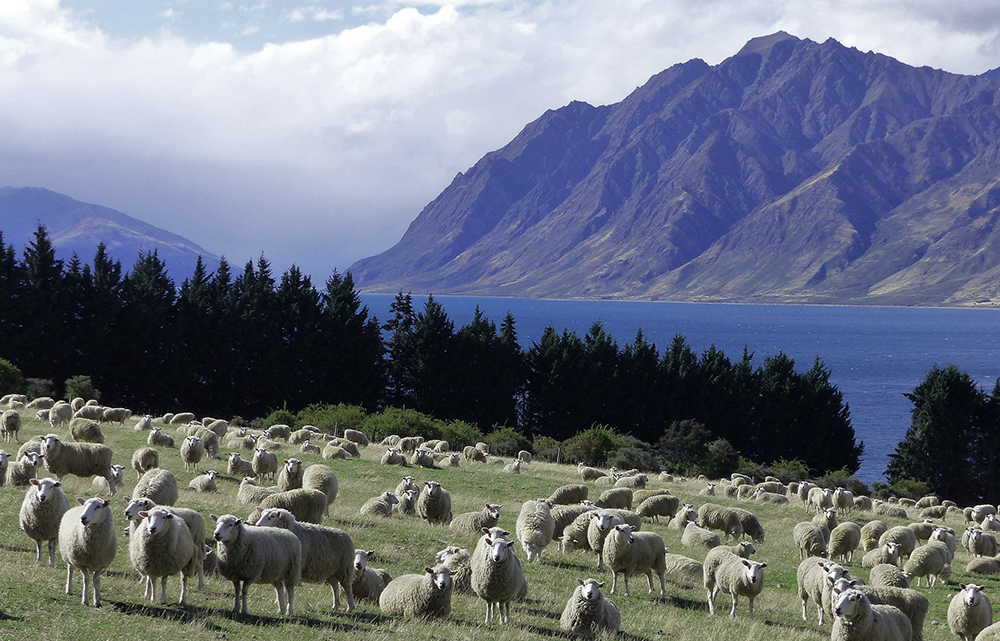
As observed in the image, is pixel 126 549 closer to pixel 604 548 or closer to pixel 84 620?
pixel 84 620

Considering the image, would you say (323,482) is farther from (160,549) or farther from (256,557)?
(160,549)

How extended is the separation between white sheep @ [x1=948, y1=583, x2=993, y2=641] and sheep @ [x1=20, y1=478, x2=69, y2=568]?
14.4 metres

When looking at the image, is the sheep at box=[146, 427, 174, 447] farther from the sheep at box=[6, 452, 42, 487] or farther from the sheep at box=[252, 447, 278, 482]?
the sheep at box=[6, 452, 42, 487]

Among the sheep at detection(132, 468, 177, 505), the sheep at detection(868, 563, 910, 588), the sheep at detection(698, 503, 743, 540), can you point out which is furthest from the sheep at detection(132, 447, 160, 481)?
the sheep at detection(868, 563, 910, 588)

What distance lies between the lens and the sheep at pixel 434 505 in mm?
20656

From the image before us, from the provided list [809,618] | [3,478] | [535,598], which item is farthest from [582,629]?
[3,478]

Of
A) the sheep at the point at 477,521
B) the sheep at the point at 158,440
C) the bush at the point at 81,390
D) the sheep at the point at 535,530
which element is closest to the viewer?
the sheep at the point at 535,530

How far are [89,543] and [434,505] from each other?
398 inches

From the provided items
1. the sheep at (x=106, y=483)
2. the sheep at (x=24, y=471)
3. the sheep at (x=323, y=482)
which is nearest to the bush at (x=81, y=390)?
the sheep at (x=106, y=483)

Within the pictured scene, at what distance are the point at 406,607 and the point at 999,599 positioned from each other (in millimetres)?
13720

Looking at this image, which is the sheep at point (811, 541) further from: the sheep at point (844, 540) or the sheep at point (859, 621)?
the sheep at point (859, 621)

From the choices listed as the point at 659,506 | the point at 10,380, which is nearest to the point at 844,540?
the point at 659,506

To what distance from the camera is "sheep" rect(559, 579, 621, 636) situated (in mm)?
12836

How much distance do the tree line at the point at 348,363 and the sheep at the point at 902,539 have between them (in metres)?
37.8
